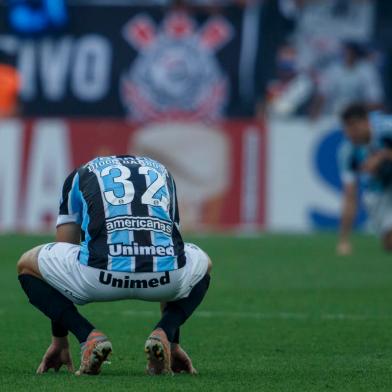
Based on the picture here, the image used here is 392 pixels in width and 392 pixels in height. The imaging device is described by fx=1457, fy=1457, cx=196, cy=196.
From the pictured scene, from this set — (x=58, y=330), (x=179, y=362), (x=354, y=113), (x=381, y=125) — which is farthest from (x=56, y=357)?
(x=381, y=125)

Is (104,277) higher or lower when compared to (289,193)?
higher

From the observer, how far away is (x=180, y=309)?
751cm

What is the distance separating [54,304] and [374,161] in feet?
31.1

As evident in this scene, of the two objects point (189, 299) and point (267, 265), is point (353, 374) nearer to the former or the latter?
point (189, 299)

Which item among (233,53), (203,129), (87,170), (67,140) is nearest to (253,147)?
(203,129)

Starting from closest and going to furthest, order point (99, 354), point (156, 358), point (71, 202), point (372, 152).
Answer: point (99, 354) → point (156, 358) → point (71, 202) → point (372, 152)

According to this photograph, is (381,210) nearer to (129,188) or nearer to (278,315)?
(278,315)

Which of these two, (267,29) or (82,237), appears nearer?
(82,237)

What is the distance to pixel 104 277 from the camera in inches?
287

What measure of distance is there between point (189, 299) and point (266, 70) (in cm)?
1641

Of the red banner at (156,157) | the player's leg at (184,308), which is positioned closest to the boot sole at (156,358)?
the player's leg at (184,308)

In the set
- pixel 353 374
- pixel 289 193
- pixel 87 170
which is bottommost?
pixel 289 193

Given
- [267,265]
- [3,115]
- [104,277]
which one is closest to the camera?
[104,277]

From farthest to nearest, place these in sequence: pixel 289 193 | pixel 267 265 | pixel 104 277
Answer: pixel 289 193, pixel 267 265, pixel 104 277
